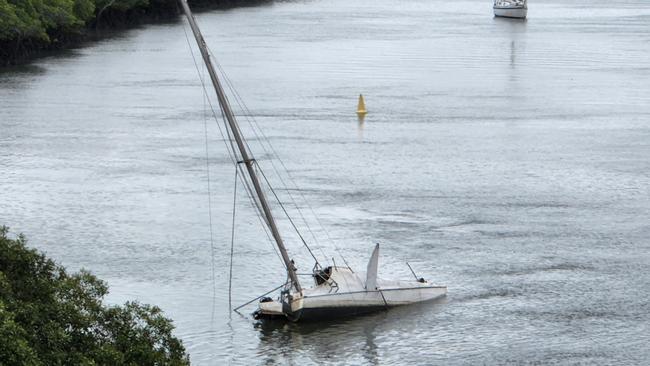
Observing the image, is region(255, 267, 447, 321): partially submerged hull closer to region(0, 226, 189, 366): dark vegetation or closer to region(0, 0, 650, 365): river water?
region(0, 0, 650, 365): river water

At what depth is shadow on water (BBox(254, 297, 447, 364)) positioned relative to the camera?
124 feet

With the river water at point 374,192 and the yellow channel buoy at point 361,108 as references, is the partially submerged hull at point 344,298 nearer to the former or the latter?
the river water at point 374,192

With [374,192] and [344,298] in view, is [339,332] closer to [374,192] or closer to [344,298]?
[344,298]

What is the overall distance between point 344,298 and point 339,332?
Result: 1513 millimetres

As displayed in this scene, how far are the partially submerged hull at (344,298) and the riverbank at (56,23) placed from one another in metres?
65.3

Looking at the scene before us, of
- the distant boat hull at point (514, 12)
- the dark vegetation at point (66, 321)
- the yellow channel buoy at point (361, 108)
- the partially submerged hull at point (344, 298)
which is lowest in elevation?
the distant boat hull at point (514, 12)

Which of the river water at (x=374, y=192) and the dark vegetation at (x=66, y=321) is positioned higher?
the dark vegetation at (x=66, y=321)

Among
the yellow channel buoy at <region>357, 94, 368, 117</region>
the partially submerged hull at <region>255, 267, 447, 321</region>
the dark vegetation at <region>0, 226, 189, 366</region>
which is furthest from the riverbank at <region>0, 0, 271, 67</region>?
the dark vegetation at <region>0, 226, 189, 366</region>

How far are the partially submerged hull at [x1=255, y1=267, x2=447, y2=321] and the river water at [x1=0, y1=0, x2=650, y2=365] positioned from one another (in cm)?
50

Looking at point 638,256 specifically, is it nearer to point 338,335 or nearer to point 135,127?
point 338,335

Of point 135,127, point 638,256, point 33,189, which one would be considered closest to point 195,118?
point 135,127

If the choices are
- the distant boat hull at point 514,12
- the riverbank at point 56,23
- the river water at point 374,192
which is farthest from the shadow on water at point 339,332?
the distant boat hull at point 514,12

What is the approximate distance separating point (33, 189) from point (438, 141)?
22.8 meters

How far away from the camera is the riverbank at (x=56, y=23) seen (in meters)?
103
